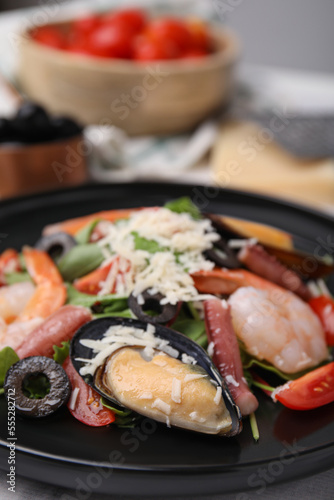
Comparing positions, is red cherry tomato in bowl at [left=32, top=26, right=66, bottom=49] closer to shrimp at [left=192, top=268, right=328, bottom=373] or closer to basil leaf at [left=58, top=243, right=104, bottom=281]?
basil leaf at [left=58, top=243, right=104, bottom=281]

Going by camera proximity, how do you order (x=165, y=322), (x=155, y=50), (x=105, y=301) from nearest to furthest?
(x=165, y=322) → (x=105, y=301) → (x=155, y=50)

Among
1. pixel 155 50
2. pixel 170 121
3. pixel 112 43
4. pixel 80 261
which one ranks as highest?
pixel 155 50

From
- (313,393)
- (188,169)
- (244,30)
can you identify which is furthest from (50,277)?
(244,30)

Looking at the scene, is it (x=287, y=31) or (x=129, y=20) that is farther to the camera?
(x=287, y=31)

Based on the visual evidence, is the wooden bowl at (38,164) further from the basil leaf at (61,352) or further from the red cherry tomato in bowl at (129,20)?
the basil leaf at (61,352)

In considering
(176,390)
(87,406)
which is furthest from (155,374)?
(87,406)

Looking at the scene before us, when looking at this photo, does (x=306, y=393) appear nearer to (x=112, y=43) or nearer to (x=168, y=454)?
(x=168, y=454)

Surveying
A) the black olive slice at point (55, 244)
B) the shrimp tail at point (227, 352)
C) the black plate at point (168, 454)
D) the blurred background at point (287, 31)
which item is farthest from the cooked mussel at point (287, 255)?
the blurred background at point (287, 31)
